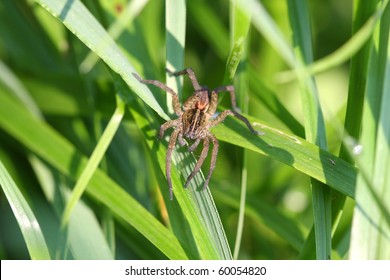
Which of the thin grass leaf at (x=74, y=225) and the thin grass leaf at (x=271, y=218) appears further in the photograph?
the thin grass leaf at (x=271, y=218)

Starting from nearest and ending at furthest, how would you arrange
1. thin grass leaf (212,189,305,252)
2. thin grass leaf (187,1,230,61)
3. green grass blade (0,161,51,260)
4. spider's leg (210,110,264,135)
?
green grass blade (0,161,51,260) → spider's leg (210,110,264,135) → thin grass leaf (212,189,305,252) → thin grass leaf (187,1,230,61)

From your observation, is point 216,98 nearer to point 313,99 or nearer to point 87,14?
point 313,99

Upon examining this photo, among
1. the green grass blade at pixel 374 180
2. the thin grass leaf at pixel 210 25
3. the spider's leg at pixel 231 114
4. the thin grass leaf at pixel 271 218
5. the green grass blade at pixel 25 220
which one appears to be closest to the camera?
the green grass blade at pixel 374 180

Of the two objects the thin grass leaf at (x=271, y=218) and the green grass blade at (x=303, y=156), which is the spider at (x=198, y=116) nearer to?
the green grass blade at (x=303, y=156)

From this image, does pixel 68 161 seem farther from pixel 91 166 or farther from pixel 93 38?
pixel 93 38

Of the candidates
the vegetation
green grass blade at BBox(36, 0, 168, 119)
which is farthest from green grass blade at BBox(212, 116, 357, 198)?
green grass blade at BBox(36, 0, 168, 119)

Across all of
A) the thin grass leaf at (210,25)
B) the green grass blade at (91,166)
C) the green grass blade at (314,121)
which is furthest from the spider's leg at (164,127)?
the thin grass leaf at (210,25)

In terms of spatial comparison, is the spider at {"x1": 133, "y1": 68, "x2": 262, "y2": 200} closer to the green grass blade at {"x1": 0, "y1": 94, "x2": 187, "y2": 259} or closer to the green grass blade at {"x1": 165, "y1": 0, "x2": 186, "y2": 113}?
the green grass blade at {"x1": 165, "y1": 0, "x2": 186, "y2": 113}
